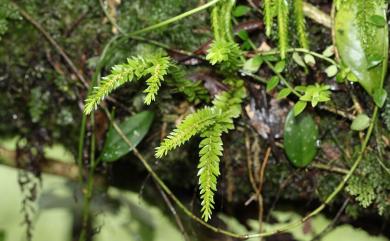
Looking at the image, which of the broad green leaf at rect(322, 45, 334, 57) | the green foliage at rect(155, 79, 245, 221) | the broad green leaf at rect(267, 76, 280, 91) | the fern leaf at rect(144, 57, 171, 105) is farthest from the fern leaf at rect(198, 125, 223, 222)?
the broad green leaf at rect(322, 45, 334, 57)

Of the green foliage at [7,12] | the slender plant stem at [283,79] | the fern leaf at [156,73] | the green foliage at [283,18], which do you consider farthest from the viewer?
the green foliage at [7,12]

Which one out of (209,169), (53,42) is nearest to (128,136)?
(53,42)

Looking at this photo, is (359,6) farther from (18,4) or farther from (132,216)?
(132,216)

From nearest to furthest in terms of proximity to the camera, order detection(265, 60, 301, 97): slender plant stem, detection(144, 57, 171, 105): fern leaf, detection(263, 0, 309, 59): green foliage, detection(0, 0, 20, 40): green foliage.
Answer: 1. detection(144, 57, 171, 105): fern leaf
2. detection(263, 0, 309, 59): green foliage
3. detection(265, 60, 301, 97): slender plant stem
4. detection(0, 0, 20, 40): green foliage

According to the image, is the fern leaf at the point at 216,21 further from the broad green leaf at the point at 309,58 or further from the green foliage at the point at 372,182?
the green foliage at the point at 372,182

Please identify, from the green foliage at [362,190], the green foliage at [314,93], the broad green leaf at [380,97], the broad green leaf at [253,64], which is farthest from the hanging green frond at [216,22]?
the green foliage at [362,190]

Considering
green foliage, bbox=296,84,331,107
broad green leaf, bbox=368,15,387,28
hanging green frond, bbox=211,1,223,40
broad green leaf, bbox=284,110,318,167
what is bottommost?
broad green leaf, bbox=284,110,318,167

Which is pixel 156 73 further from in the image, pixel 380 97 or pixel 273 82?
pixel 380 97

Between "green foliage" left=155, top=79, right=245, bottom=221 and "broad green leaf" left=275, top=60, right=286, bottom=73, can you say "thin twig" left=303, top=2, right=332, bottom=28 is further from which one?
"green foliage" left=155, top=79, right=245, bottom=221
